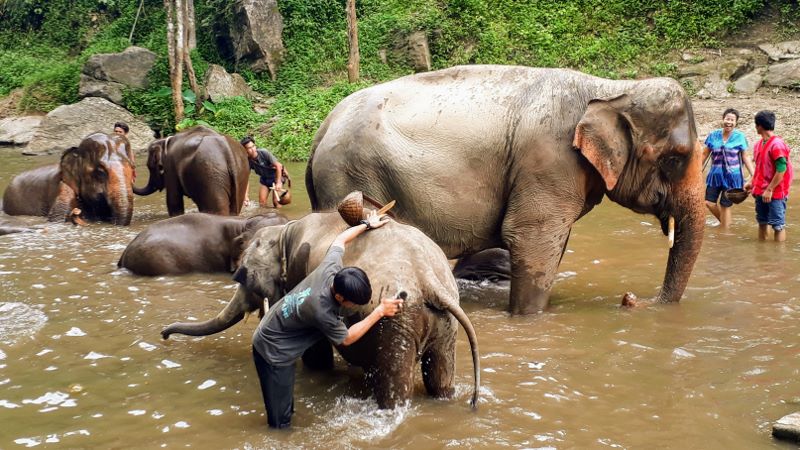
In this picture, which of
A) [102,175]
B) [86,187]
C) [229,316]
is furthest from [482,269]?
[86,187]

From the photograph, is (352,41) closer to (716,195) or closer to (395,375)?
(716,195)

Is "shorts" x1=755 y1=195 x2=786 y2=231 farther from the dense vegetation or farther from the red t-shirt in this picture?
the dense vegetation

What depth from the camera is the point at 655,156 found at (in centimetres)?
595

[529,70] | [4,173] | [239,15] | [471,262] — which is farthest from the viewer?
[239,15]

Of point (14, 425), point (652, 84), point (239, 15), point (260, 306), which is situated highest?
point (239, 15)

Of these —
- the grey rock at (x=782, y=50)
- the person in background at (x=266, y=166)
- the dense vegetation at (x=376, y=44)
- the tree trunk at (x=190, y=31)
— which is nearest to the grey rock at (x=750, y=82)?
the grey rock at (x=782, y=50)

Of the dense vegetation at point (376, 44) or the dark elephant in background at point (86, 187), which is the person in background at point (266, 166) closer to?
the dark elephant in background at point (86, 187)

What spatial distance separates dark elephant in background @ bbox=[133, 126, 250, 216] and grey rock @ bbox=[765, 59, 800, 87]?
10.6 metres

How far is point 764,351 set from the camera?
17.0ft

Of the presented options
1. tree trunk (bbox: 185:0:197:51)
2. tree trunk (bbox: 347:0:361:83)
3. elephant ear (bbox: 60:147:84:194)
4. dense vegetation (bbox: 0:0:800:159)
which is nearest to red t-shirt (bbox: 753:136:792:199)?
elephant ear (bbox: 60:147:84:194)

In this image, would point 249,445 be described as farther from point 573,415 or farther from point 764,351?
point 764,351

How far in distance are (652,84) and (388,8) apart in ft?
54.4

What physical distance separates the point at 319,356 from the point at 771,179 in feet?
18.1

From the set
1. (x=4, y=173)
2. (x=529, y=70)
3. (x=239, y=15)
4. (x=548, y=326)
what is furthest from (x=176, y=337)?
(x=239, y=15)
